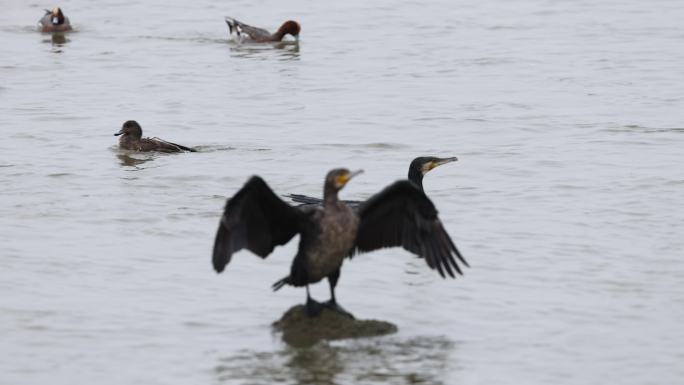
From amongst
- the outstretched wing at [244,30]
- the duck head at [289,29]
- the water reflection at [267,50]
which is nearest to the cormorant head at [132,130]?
the water reflection at [267,50]

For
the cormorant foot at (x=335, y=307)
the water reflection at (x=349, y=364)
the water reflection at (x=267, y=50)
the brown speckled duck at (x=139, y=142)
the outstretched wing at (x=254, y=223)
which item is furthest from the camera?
the water reflection at (x=267, y=50)

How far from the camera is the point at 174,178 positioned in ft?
42.9

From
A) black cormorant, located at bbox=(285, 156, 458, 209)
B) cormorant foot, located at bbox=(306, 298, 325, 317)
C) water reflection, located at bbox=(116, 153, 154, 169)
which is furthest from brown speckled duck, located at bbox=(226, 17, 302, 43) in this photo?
cormorant foot, located at bbox=(306, 298, 325, 317)

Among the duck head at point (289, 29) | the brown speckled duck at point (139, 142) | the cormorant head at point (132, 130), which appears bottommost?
the brown speckled duck at point (139, 142)

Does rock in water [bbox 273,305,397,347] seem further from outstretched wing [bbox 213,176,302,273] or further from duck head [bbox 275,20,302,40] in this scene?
duck head [bbox 275,20,302,40]

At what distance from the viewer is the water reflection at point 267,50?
21.0m

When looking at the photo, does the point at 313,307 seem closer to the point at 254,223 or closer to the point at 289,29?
the point at 254,223

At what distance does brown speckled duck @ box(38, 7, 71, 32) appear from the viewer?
72.5 ft

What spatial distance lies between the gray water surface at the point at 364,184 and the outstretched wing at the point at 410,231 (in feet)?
1.44

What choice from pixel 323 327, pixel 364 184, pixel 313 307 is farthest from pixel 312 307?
pixel 364 184

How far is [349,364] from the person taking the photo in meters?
7.61

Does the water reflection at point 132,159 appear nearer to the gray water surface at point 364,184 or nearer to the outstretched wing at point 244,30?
the gray water surface at point 364,184

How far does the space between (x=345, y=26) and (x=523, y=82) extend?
230 inches

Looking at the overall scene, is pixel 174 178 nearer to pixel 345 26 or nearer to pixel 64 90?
pixel 64 90
